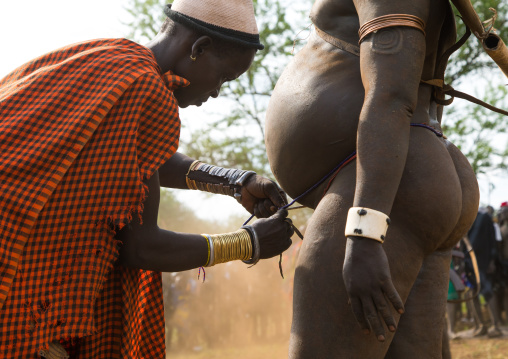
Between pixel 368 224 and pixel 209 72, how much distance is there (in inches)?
39.5

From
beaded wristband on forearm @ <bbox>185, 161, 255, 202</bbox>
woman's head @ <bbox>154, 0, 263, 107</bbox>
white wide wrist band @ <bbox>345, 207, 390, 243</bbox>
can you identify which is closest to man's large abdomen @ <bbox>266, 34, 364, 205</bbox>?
woman's head @ <bbox>154, 0, 263, 107</bbox>

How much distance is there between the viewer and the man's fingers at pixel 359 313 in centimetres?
174

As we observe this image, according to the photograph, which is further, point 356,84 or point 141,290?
point 141,290

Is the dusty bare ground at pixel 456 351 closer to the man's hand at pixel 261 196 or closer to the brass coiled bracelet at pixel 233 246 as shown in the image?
the man's hand at pixel 261 196

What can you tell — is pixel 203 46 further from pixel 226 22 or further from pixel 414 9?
pixel 414 9

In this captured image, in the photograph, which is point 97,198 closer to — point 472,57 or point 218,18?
point 218,18

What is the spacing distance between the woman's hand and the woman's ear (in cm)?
71

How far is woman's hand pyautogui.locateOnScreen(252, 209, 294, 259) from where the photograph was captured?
235cm

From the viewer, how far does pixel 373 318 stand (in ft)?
5.63

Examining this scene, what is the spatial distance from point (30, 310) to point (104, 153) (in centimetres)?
57

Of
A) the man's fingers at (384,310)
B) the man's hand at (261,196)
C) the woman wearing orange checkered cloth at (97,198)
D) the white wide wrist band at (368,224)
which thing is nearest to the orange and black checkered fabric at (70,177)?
the woman wearing orange checkered cloth at (97,198)

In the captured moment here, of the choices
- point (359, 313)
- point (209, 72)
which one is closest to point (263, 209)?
point (209, 72)

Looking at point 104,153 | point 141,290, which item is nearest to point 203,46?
point 104,153

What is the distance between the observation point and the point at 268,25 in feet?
43.5
